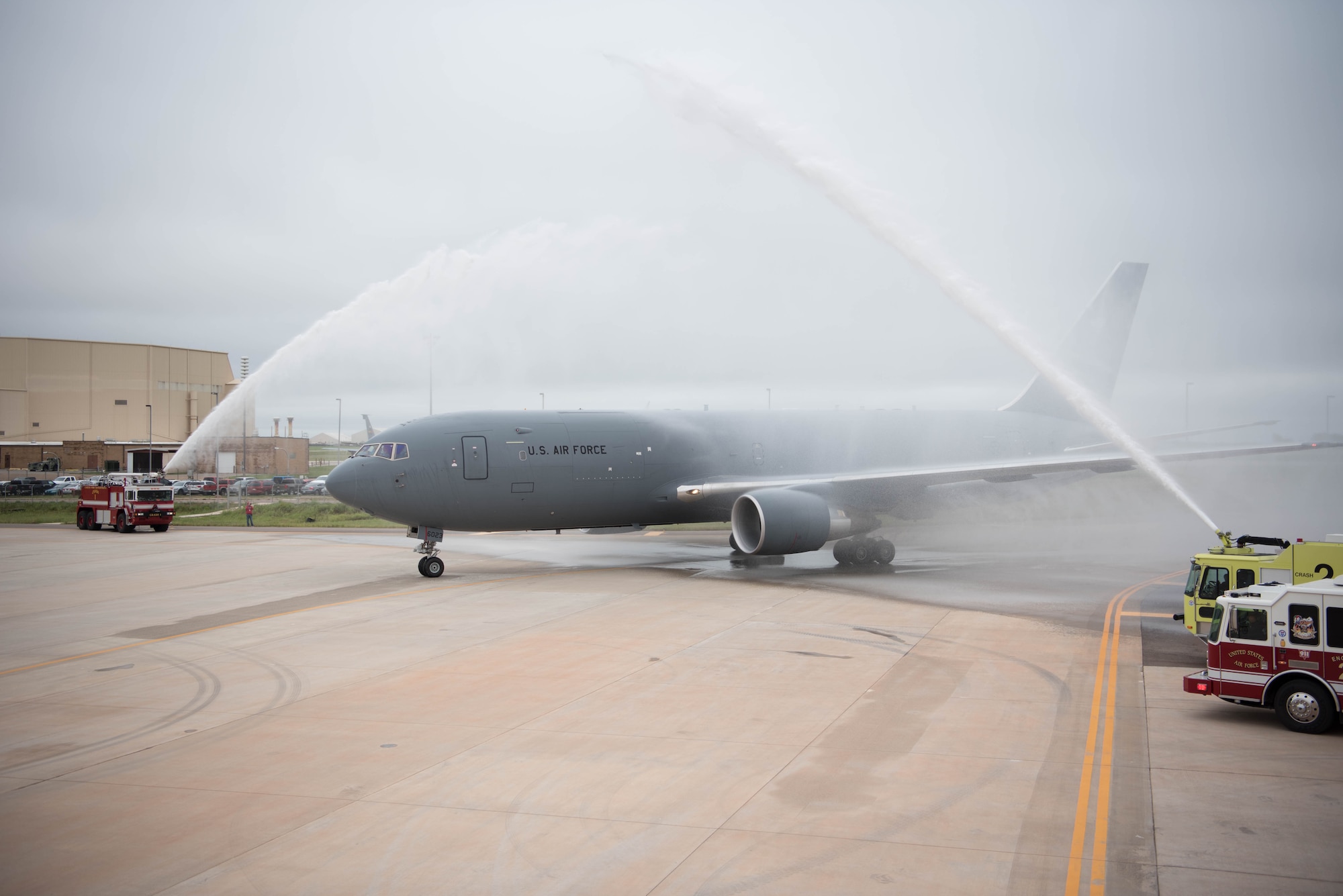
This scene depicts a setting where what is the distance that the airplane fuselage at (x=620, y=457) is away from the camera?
24094mm

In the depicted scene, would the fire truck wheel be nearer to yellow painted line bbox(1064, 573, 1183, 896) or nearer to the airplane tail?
yellow painted line bbox(1064, 573, 1183, 896)

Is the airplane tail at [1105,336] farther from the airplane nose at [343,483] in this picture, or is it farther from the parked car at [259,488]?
the parked car at [259,488]

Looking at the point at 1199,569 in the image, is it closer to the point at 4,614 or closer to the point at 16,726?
the point at 16,726

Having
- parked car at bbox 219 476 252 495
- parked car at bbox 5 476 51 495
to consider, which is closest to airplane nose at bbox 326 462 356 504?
parked car at bbox 219 476 252 495

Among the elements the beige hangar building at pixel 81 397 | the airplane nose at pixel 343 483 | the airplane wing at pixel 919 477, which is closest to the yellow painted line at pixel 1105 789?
the airplane wing at pixel 919 477

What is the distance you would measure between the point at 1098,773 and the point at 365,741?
7937 mm

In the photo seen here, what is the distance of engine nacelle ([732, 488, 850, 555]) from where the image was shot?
23969mm

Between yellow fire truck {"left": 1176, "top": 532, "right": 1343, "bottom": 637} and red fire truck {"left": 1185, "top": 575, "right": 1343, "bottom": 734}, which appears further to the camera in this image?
yellow fire truck {"left": 1176, "top": 532, "right": 1343, "bottom": 637}

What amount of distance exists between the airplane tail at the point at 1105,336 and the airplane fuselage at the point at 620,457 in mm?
3008

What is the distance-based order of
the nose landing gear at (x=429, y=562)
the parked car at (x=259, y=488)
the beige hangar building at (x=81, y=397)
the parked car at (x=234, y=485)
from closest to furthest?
the nose landing gear at (x=429, y=562) → the parked car at (x=234, y=485) → the parked car at (x=259, y=488) → the beige hangar building at (x=81, y=397)

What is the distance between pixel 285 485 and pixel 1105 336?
62849 mm

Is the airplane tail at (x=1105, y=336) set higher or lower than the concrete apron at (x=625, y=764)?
Answer: higher

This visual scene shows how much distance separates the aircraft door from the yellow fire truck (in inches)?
633

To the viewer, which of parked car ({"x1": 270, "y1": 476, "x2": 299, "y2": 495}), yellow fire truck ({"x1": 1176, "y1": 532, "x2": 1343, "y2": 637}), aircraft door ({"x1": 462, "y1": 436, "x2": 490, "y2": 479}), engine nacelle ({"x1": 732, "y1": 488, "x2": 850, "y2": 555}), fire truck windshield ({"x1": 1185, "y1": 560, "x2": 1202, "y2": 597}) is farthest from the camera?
parked car ({"x1": 270, "y1": 476, "x2": 299, "y2": 495})
